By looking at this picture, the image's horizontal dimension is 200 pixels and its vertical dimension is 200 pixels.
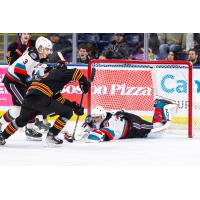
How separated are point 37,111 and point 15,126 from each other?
24 centimetres

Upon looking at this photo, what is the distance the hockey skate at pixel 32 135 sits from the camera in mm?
8023

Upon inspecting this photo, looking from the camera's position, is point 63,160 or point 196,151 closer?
point 63,160

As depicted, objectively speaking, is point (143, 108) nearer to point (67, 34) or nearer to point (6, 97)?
point (6, 97)

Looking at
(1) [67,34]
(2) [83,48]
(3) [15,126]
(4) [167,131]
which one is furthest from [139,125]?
(1) [67,34]

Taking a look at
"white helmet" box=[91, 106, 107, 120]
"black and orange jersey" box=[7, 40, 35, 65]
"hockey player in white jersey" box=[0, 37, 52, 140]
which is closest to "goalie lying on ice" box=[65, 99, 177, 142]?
"white helmet" box=[91, 106, 107, 120]

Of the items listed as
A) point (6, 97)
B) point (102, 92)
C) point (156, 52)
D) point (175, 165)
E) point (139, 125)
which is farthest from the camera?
point (156, 52)

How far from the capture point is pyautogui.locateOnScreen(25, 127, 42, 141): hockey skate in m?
8.02

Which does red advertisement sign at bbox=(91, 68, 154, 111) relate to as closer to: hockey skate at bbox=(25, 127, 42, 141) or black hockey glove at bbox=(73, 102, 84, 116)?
hockey skate at bbox=(25, 127, 42, 141)

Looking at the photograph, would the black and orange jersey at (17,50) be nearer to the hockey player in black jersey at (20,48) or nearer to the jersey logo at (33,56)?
the hockey player in black jersey at (20,48)

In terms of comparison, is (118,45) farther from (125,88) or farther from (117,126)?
(117,126)

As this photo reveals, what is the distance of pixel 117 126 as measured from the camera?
7.86 metres

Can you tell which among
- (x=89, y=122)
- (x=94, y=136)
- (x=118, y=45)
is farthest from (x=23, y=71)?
(x=118, y=45)

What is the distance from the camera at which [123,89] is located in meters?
8.65

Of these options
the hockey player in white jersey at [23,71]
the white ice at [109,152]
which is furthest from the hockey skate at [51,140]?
the hockey player in white jersey at [23,71]
